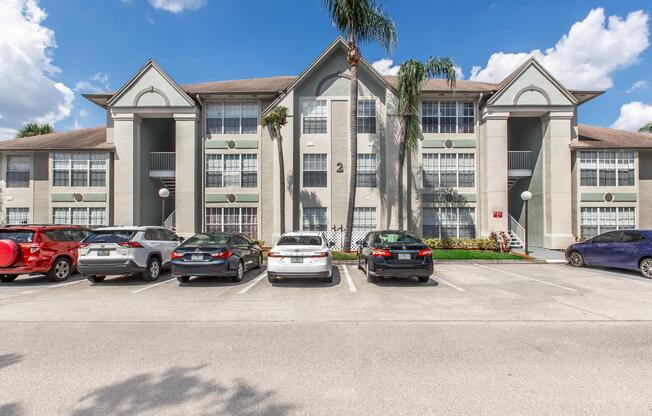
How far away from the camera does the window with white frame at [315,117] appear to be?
18.9m

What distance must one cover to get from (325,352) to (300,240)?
5.34m

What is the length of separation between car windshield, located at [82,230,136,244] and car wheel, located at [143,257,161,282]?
99 cm

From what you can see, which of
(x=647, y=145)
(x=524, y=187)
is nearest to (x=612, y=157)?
(x=647, y=145)

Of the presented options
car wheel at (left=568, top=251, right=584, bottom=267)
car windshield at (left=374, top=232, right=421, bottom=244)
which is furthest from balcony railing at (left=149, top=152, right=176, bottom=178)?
car wheel at (left=568, top=251, right=584, bottom=267)

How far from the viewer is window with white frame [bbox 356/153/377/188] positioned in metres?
18.8

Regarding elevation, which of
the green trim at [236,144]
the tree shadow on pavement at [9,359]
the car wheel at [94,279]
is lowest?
the car wheel at [94,279]

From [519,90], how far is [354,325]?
19105 millimetres

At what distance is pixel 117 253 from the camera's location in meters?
9.05

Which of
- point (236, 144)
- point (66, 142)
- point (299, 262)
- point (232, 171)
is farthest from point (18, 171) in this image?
point (299, 262)

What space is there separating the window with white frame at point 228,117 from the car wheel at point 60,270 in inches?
447

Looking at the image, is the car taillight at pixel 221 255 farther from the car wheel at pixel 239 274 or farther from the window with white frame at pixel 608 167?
the window with white frame at pixel 608 167

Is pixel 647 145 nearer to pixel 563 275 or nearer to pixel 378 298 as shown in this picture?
pixel 563 275

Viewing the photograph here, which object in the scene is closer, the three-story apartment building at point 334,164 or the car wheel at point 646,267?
the car wheel at point 646,267

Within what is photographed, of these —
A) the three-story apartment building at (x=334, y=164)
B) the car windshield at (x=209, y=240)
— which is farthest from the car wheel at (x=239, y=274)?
the three-story apartment building at (x=334, y=164)
